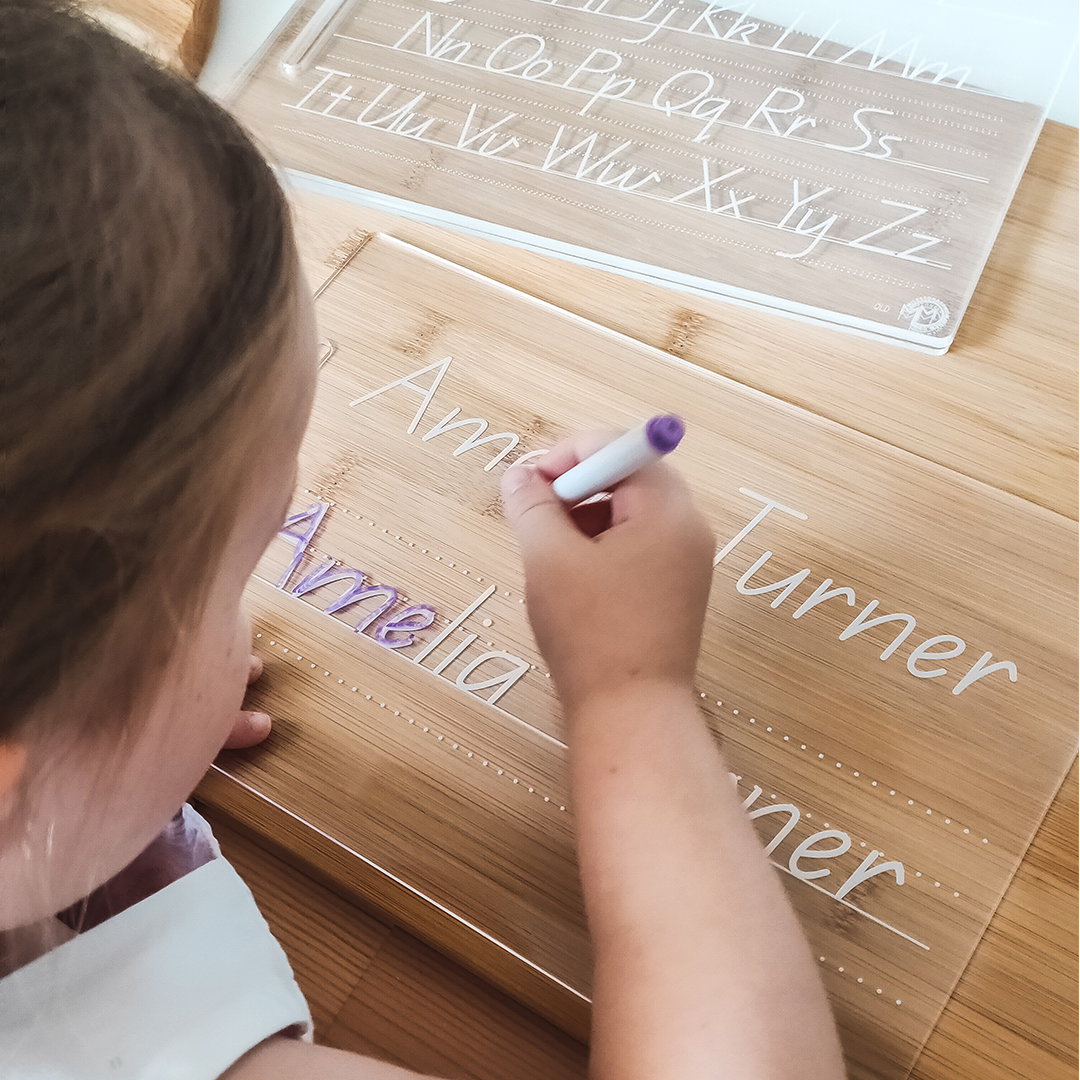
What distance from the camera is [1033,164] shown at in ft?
1.98

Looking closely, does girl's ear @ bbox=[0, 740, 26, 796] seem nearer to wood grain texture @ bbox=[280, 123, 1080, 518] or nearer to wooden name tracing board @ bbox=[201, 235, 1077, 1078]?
wooden name tracing board @ bbox=[201, 235, 1077, 1078]

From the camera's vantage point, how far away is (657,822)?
0.39 meters

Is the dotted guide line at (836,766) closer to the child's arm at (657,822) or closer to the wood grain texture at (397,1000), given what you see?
the child's arm at (657,822)

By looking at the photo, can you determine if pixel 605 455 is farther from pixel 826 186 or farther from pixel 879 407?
pixel 826 186

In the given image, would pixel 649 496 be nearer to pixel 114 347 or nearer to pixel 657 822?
pixel 657 822

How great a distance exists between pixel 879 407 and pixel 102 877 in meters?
0.41

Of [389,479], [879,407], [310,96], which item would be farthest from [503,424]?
[310,96]

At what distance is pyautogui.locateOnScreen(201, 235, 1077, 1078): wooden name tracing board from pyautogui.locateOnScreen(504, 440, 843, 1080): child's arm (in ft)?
0.06

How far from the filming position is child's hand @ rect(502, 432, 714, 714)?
41 cm

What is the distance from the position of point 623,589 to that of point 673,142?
33 centimetres

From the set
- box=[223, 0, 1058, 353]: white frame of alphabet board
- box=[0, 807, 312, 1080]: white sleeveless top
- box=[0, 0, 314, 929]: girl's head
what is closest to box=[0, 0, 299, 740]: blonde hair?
box=[0, 0, 314, 929]: girl's head

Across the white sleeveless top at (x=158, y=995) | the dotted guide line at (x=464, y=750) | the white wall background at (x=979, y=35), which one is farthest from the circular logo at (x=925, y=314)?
the white sleeveless top at (x=158, y=995)

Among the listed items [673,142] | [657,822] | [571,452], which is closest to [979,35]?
[673,142]

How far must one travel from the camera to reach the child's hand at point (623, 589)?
0.41 meters
